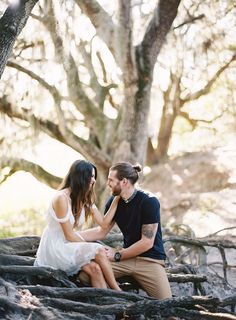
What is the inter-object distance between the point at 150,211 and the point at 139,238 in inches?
12.3

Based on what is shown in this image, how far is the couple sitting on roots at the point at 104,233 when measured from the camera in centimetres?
486

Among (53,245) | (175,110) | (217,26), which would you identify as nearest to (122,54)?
(217,26)

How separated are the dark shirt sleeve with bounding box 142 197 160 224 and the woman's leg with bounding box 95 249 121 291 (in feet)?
1.98

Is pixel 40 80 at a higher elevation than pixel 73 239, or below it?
higher

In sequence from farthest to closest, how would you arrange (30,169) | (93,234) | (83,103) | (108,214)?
1. (30,169)
2. (83,103)
3. (93,234)
4. (108,214)

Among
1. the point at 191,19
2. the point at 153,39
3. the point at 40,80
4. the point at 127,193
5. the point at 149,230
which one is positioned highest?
the point at 191,19

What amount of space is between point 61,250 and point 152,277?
36.2 inches

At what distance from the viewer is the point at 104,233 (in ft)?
18.2

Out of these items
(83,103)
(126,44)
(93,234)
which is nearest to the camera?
(93,234)

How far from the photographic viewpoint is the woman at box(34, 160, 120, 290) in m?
4.81

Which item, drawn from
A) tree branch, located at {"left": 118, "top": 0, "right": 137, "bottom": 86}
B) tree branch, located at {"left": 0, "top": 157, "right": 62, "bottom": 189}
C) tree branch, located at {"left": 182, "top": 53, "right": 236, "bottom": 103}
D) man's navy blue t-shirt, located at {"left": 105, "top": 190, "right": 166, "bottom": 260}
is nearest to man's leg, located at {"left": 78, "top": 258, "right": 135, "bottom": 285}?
man's navy blue t-shirt, located at {"left": 105, "top": 190, "right": 166, "bottom": 260}

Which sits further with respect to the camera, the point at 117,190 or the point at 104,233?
the point at 104,233

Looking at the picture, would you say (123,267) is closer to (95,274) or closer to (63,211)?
(95,274)

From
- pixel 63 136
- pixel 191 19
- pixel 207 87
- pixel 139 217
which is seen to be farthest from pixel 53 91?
pixel 207 87
